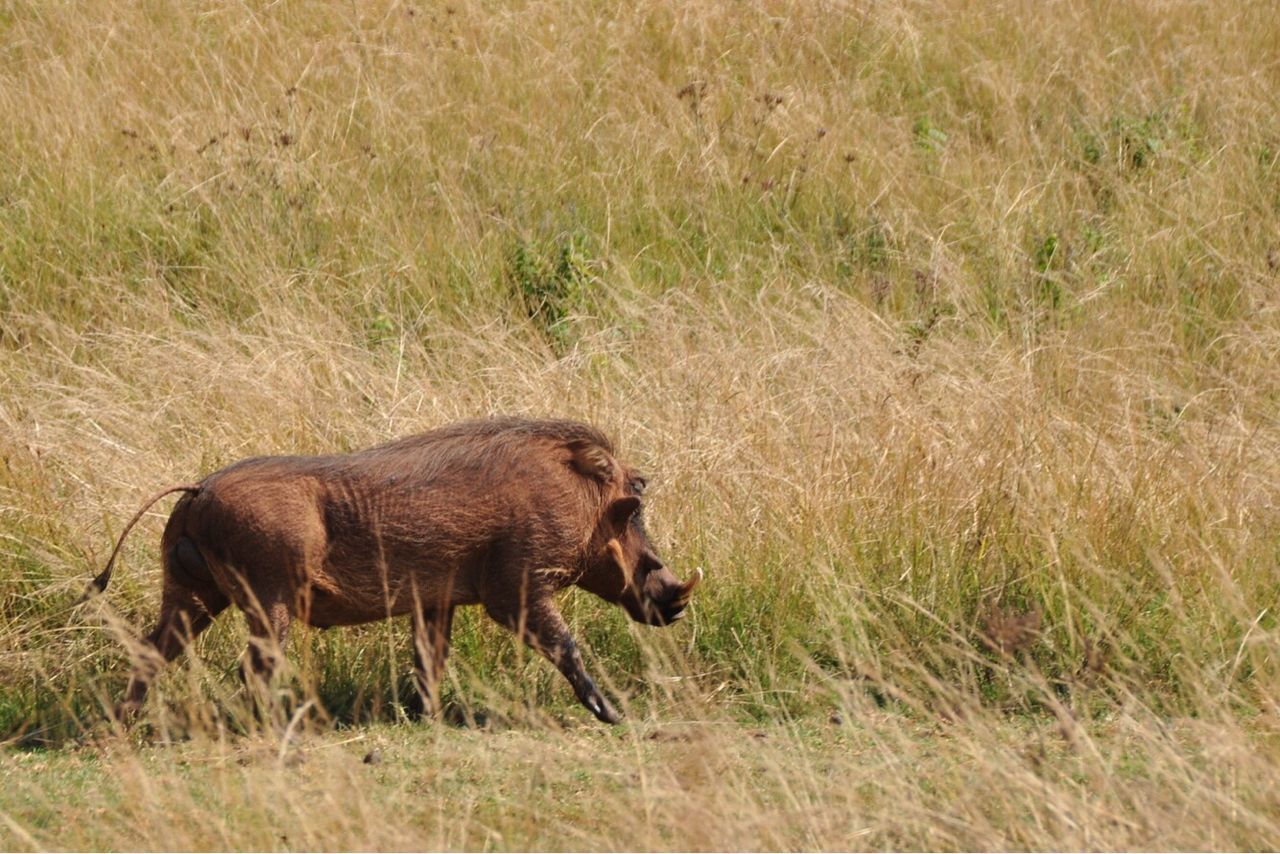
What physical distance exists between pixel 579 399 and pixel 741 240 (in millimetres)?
2291

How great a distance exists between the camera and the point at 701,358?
662 centimetres

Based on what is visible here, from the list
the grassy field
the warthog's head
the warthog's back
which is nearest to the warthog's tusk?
the warthog's head

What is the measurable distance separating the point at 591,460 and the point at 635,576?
1.26ft

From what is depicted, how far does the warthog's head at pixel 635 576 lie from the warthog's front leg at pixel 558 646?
0.88 feet

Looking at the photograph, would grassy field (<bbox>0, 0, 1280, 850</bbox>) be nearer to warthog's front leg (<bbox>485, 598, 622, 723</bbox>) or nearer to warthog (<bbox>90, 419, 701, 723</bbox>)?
warthog's front leg (<bbox>485, 598, 622, 723</bbox>)

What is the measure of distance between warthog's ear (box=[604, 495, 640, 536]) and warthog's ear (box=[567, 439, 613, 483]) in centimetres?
8

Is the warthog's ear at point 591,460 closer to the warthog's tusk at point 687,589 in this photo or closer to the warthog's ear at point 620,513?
the warthog's ear at point 620,513

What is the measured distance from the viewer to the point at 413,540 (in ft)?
15.2

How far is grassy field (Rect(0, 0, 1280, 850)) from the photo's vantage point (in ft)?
13.0

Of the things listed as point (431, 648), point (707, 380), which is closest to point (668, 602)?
point (431, 648)

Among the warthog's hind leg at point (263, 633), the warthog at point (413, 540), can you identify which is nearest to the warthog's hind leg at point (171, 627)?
the warthog at point (413, 540)

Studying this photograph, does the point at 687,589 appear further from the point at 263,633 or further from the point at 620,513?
the point at 263,633

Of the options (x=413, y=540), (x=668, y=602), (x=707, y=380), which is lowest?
(x=668, y=602)

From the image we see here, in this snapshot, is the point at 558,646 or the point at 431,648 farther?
the point at 431,648
